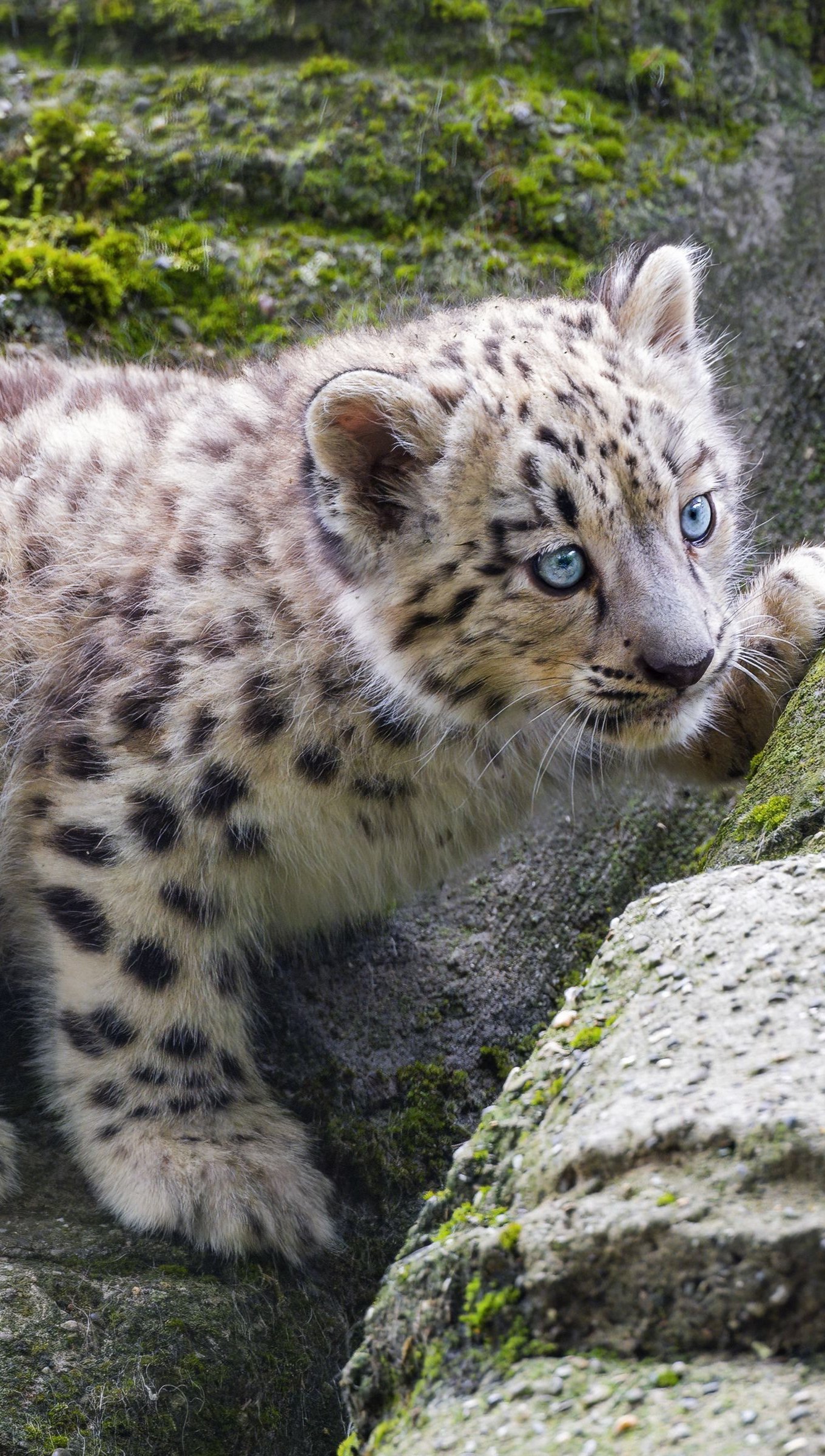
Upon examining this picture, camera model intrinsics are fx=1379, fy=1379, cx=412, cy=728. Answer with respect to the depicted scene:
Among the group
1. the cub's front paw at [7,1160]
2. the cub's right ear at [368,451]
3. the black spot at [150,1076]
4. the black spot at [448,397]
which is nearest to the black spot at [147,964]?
the black spot at [150,1076]

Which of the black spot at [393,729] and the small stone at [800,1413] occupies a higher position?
the black spot at [393,729]

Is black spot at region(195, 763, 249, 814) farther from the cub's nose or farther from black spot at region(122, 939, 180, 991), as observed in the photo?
the cub's nose

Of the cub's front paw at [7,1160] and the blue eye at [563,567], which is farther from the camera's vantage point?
the cub's front paw at [7,1160]

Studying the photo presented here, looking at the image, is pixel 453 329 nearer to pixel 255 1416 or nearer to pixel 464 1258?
pixel 464 1258

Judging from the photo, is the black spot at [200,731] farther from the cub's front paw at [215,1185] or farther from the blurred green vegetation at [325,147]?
the blurred green vegetation at [325,147]

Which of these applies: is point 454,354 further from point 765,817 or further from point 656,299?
point 765,817

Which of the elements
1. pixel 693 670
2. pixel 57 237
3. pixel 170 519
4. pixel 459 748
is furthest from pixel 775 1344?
pixel 57 237

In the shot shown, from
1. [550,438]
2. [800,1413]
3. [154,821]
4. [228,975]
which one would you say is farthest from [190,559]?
[800,1413]
